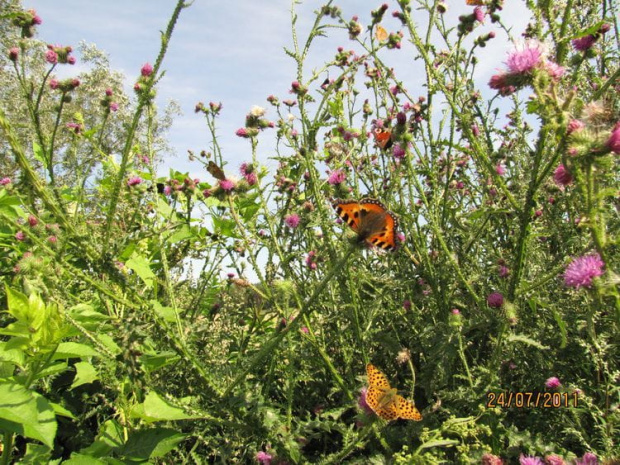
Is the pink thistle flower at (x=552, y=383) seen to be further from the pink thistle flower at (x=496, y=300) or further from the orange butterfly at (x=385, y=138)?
the orange butterfly at (x=385, y=138)

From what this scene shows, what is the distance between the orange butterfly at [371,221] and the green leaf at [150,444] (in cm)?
119

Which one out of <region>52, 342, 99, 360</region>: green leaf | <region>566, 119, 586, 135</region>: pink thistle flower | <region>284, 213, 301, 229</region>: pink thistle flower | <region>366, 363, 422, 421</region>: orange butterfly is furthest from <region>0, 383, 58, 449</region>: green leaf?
<region>566, 119, 586, 135</region>: pink thistle flower

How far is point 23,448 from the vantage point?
2682mm

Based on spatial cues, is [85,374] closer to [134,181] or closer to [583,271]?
[134,181]

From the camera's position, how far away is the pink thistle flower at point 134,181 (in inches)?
131

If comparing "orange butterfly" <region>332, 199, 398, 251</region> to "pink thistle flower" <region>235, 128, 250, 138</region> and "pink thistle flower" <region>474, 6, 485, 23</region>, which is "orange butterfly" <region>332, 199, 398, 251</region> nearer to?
"pink thistle flower" <region>235, 128, 250, 138</region>

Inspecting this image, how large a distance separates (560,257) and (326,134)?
2.33 meters

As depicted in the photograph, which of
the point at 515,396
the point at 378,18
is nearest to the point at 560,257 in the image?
the point at 515,396

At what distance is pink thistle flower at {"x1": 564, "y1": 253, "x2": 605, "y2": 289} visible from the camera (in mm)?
1567

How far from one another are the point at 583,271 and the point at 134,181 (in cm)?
297

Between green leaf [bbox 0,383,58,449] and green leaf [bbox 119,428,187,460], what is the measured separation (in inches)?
14.4

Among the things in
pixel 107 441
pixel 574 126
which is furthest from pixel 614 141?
pixel 107 441

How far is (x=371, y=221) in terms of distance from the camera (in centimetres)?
198
